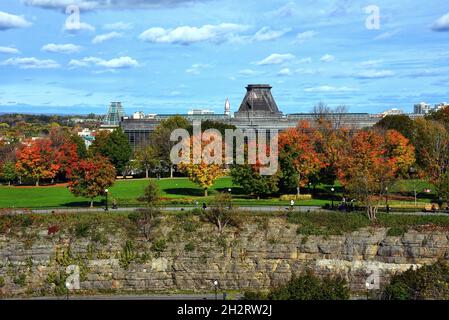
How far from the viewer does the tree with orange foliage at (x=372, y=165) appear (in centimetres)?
4388

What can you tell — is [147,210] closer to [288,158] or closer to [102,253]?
[102,253]

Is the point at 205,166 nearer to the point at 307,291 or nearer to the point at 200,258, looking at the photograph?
the point at 200,258

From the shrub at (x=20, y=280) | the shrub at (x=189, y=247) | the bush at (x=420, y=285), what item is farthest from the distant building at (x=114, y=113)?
the bush at (x=420, y=285)

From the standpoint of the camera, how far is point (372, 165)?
4888cm

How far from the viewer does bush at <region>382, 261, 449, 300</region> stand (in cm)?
3138

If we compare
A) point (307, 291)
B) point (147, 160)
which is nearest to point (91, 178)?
point (307, 291)

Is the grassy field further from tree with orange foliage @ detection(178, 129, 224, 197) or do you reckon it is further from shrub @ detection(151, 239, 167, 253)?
shrub @ detection(151, 239, 167, 253)

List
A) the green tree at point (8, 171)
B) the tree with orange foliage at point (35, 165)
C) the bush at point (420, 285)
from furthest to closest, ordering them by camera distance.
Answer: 1. the green tree at point (8, 171)
2. the tree with orange foliage at point (35, 165)
3. the bush at point (420, 285)

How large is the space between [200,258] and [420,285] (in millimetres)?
13585

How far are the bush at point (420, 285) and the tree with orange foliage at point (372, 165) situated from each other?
7942 mm

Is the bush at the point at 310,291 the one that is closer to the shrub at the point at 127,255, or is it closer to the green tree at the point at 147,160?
the shrub at the point at 127,255

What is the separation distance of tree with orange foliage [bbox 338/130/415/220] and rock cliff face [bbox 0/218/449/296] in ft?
12.4

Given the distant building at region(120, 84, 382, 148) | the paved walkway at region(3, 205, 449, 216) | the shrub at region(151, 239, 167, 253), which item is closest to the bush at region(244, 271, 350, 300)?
the shrub at region(151, 239, 167, 253)

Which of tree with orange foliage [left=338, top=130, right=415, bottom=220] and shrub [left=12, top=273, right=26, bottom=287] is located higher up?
tree with orange foliage [left=338, top=130, right=415, bottom=220]
